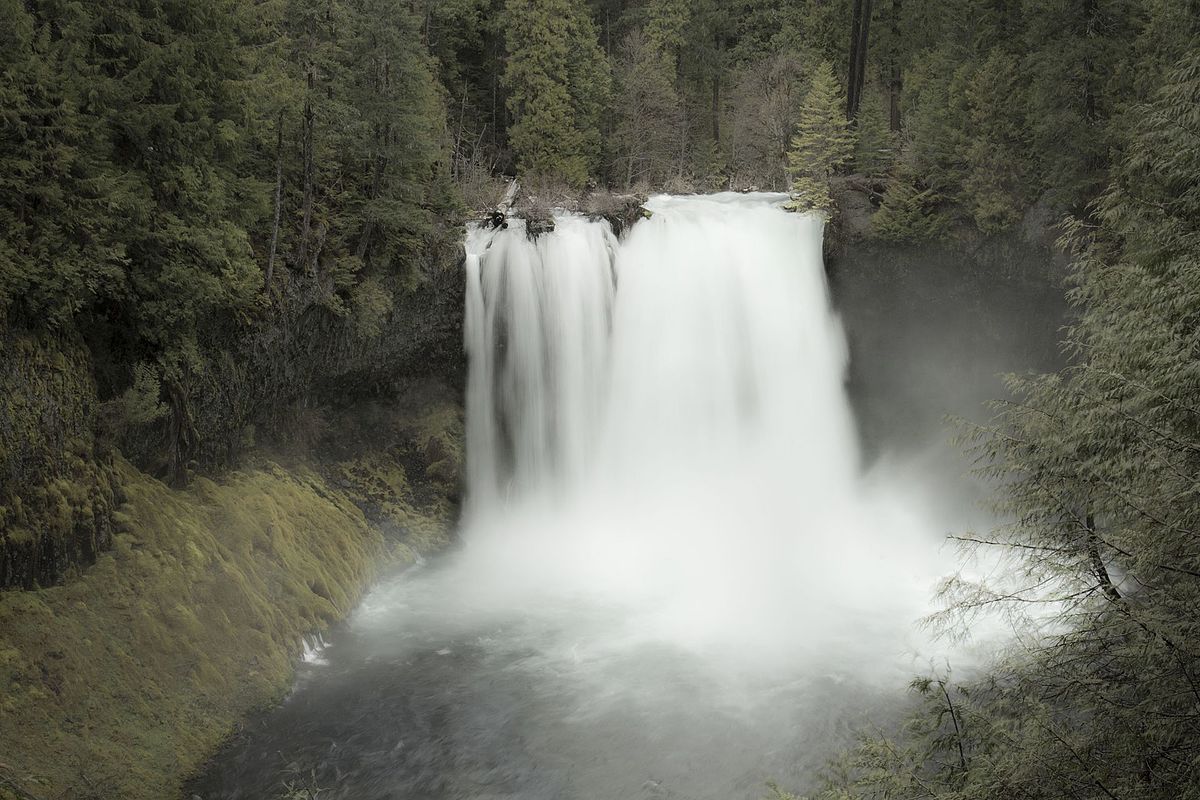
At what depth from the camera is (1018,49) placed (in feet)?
71.7

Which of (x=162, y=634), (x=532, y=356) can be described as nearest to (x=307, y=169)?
(x=532, y=356)

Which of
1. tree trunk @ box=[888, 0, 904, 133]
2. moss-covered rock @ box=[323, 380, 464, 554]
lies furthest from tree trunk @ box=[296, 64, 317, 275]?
tree trunk @ box=[888, 0, 904, 133]

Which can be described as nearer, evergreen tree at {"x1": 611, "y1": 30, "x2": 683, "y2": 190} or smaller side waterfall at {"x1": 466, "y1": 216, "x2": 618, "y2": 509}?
smaller side waterfall at {"x1": 466, "y1": 216, "x2": 618, "y2": 509}

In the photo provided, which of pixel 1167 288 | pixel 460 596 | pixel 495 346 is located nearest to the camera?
pixel 1167 288

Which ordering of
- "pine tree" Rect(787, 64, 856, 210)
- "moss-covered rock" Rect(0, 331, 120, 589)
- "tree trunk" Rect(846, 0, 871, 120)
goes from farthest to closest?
"tree trunk" Rect(846, 0, 871, 120) → "pine tree" Rect(787, 64, 856, 210) → "moss-covered rock" Rect(0, 331, 120, 589)

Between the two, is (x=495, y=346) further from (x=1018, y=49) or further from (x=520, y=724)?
(x=1018, y=49)

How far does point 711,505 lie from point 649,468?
1835 millimetres

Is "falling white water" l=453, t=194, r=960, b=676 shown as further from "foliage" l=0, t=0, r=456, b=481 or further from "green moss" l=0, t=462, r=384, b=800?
"green moss" l=0, t=462, r=384, b=800

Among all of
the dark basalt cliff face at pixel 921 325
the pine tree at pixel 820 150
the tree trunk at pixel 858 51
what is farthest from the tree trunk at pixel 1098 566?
the tree trunk at pixel 858 51

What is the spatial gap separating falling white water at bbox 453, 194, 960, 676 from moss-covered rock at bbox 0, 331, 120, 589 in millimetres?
7721

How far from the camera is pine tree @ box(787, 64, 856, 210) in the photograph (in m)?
23.0

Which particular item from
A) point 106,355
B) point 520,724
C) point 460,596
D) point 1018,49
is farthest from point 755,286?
point 106,355

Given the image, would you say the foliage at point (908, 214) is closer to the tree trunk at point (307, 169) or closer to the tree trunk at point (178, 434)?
Answer: the tree trunk at point (307, 169)

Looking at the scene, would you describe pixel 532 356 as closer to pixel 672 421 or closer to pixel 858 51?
pixel 672 421
